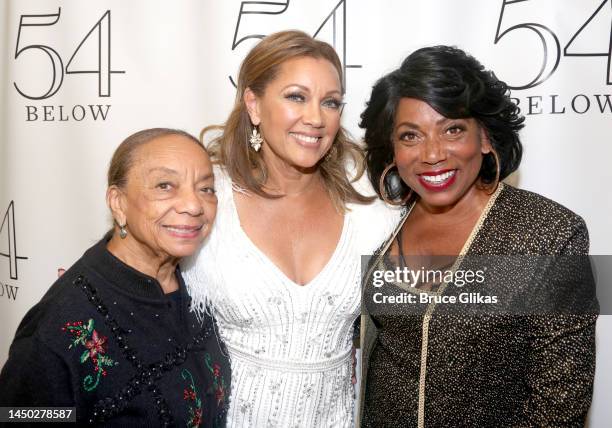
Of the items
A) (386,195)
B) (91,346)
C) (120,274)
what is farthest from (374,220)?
(91,346)

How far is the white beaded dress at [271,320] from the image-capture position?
1637 millimetres

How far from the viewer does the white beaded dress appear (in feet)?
5.37

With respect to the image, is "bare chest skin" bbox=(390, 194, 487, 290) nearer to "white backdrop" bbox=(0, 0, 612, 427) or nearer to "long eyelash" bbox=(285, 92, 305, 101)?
"long eyelash" bbox=(285, 92, 305, 101)

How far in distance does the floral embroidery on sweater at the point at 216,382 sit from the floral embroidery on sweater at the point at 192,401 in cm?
6

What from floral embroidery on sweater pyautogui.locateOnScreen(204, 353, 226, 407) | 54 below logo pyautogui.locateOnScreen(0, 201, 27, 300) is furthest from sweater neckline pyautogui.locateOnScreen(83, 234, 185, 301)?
54 below logo pyautogui.locateOnScreen(0, 201, 27, 300)

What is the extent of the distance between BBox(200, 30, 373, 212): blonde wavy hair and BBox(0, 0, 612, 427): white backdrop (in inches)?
13.7

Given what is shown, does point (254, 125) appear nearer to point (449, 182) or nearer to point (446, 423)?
point (449, 182)

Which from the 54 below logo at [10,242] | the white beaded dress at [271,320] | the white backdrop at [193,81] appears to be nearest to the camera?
the white beaded dress at [271,320]

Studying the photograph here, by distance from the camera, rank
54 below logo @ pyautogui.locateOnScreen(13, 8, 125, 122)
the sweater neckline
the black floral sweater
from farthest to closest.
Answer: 1. 54 below logo @ pyautogui.locateOnScreen(13, 8, 125, 122)
2. the sweater neckline
3. the black floral sweater

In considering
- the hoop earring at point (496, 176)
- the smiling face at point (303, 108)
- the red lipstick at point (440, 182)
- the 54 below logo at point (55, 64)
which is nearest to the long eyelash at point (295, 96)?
the smiling face at point (303, 108)

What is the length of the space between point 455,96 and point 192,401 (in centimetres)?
100

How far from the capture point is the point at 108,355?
50.6 inches

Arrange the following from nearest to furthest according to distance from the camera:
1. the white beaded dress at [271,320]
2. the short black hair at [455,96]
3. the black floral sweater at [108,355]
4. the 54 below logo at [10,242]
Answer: the black floral sweater at [108,355]
the short black hair at [455,96]
the white beaded dress at [271,320]
the 54 below logo at [10,242]

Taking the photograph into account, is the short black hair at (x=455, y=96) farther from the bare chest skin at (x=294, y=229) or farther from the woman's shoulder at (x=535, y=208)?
the bare chest skin at (x=294, y=229)
